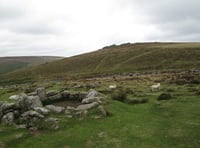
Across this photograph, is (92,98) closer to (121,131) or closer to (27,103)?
(27,103)

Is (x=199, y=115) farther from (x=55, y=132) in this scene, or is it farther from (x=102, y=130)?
(x=55, y=132)

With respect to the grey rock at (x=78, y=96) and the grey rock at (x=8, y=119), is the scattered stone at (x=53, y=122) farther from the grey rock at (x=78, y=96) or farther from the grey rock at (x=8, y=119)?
the grey rock at (x=78, y=96)

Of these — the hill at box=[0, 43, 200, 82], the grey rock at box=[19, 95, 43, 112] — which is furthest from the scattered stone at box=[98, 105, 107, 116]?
the hill at box=[0, 43, 200, 82]

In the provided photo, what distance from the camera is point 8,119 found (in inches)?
1094

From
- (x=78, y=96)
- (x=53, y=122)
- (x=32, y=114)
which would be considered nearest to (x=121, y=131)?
(x=53, y=122)

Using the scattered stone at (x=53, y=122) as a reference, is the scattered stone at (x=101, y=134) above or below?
below

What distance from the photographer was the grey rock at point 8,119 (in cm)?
2738

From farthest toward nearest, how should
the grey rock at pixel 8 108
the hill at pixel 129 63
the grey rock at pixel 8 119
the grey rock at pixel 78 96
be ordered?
1. the hill at pixel 129 63
2. the grey rock at pixel 78 96
3. the grey rock at pixel 8 108
4. the grey rock at pixel 8 119

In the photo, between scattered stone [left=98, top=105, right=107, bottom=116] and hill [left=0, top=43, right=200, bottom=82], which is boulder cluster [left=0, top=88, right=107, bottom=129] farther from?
hill [left=0, top=43, right=200, bottom=82]

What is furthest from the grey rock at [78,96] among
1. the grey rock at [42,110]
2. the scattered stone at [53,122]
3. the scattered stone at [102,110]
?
the scattered stone at [53,122]

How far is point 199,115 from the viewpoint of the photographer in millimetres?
27734

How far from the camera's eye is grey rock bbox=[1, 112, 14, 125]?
89.8 feet

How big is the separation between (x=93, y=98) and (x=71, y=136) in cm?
1014

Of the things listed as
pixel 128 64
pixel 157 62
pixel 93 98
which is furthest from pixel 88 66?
pixel 93 98
